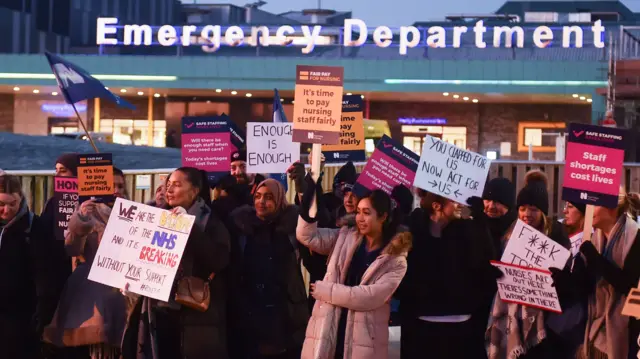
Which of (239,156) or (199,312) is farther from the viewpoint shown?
(239,156)

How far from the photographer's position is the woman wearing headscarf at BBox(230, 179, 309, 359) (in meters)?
8.00

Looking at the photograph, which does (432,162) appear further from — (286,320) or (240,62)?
(240,62)

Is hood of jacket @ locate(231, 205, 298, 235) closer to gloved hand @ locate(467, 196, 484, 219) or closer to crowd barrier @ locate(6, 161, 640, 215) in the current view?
gloved hand @ locate(467, 196, 484, 219)

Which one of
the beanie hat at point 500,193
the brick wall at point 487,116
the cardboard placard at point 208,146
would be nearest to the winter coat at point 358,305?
the beanie hat at point 500,193

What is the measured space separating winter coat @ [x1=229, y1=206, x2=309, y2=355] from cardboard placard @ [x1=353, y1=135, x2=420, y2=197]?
1.26 meters

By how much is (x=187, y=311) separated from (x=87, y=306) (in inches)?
35.5

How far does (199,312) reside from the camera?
7680 mm

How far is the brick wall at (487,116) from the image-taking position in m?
47.7

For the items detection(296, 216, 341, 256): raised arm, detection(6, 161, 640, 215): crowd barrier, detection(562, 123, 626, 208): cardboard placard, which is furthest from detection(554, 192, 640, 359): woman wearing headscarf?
detection(6, 161, 640, 215): crowd barrier

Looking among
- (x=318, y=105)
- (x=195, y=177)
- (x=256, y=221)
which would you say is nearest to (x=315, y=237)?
(x=256, y=221)

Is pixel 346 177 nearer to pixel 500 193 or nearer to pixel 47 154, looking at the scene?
pixel 500 193

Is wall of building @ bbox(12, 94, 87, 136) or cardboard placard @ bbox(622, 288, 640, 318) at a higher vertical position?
wall of building @ bbox(12, 94, 87, 136)

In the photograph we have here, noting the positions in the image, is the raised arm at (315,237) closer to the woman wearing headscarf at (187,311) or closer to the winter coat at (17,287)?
the woman wearing headscarf at (187,311)

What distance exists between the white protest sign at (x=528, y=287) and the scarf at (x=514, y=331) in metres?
0.12
